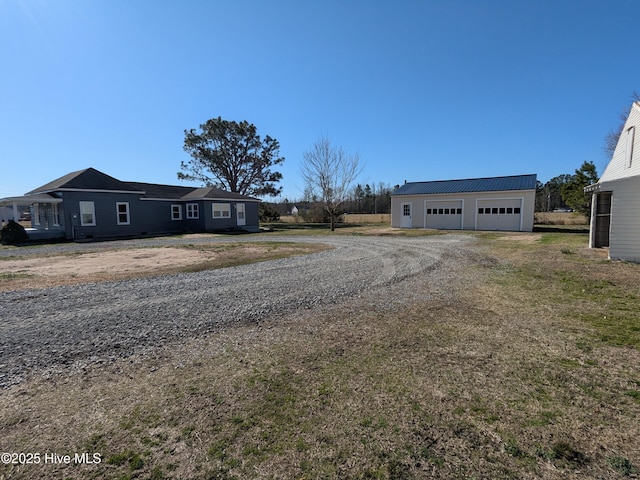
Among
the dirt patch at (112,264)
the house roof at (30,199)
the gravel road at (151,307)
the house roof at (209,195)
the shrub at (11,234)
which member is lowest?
the gravel road at (151,307)

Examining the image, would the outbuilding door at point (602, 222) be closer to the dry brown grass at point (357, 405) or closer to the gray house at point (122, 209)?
the dry brown grass at point (357, 405)

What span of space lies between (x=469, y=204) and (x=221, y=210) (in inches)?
727

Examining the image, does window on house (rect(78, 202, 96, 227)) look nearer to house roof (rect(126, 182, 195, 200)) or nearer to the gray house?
the gray house

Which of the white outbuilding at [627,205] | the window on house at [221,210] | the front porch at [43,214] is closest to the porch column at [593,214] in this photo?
the white outbuilding at [627,205]

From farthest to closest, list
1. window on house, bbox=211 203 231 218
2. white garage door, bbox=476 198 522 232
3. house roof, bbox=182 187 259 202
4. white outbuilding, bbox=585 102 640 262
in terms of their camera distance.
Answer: window on house, bbox=211 203 231 218 → house roof, bbox=182 187 259 202 → white garage door, bbox=476 198 522 232 → white outbuilding, bbox=585 102 640 262

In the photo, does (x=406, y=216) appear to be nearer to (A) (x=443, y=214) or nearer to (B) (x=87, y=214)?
(A) (x=443, y=214)

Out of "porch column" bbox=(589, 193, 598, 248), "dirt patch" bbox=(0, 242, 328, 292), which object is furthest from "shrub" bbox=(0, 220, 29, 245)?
"porch column" bbox=(589, 193, 598, 248)

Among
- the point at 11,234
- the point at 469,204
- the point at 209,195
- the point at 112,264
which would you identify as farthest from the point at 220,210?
the point at 469,204

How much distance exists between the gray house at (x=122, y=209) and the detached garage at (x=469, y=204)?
12.9 m

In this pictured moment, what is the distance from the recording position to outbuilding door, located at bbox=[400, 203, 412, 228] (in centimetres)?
2600

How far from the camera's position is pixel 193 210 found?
79.0 ft

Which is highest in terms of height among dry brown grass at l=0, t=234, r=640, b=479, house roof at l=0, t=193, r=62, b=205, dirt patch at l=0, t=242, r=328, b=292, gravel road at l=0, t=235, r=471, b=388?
house roof at l=0, t=193, r=62, b=205

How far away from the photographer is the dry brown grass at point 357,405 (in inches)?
77.9

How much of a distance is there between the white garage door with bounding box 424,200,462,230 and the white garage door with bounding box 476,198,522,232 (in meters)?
1.39
